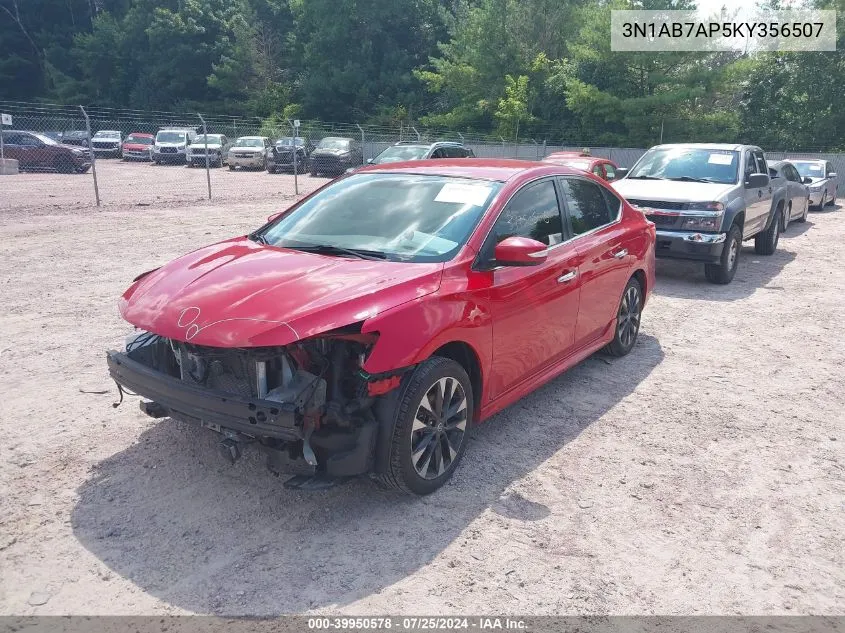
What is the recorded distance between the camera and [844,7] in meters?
31.0

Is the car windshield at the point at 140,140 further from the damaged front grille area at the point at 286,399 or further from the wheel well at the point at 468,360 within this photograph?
the wheel well at the point at 468,360

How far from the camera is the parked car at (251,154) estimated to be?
30.7 m

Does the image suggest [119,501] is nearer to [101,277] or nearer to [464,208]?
[464,208]

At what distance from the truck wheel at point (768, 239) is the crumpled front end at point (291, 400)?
10.3 m

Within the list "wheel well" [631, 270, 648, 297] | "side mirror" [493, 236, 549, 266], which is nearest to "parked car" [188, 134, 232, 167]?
"wheel well" [631, 270, 648, 297]

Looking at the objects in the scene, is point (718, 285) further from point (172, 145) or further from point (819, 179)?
point (172, 145)

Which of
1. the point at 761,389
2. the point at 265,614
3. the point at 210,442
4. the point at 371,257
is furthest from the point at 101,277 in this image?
the point at 761,389

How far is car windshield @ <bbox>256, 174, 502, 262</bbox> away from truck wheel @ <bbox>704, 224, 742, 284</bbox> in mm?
5909

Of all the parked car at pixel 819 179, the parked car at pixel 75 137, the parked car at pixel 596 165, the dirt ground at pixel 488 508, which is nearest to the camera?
the dirt ground at pixel 488 508

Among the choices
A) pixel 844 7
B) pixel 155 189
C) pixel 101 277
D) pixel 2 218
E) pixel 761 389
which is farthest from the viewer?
pixel 844 7

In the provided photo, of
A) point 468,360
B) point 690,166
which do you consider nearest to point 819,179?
point 690,166

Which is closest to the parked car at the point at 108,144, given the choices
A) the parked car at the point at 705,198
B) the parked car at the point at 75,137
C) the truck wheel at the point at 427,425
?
the parked car at the point at 75,137

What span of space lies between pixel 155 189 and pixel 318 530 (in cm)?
1942

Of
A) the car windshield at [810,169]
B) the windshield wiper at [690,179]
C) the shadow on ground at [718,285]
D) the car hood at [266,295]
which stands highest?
the car windshield at [810,169]
